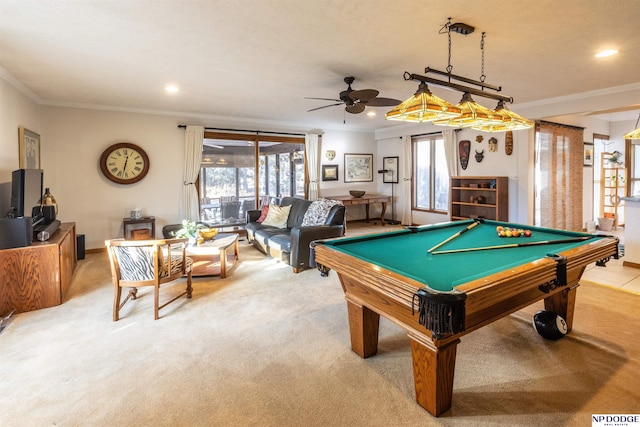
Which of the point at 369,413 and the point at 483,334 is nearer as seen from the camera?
the point at 369,413

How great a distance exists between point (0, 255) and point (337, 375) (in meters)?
3.30

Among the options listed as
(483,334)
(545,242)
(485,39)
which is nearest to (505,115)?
(485,39)

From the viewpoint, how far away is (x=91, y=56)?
337 centimetres

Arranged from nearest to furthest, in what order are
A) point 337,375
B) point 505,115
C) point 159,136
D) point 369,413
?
point 369,413, point 337,375, point 505,115, point 159,136

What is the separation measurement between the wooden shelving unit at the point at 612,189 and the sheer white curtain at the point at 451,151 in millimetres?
3636

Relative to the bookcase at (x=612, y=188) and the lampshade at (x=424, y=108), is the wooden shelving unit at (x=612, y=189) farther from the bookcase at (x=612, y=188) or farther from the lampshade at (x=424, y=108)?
the lampshade at (x=424, y=108)

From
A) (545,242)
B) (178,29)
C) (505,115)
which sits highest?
(178,29)

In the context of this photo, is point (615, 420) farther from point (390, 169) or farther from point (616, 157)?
point (616, 157)

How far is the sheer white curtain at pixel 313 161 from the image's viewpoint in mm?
7953

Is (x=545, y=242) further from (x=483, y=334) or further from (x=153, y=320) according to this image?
(x=153, y=320)

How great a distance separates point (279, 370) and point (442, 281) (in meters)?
1.28

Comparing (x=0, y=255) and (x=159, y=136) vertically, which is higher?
(x=159, y=136)

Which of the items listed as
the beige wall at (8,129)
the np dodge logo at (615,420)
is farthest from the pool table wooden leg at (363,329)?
the beige wall at (8,129)

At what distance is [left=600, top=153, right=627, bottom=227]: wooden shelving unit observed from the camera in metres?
7.64
